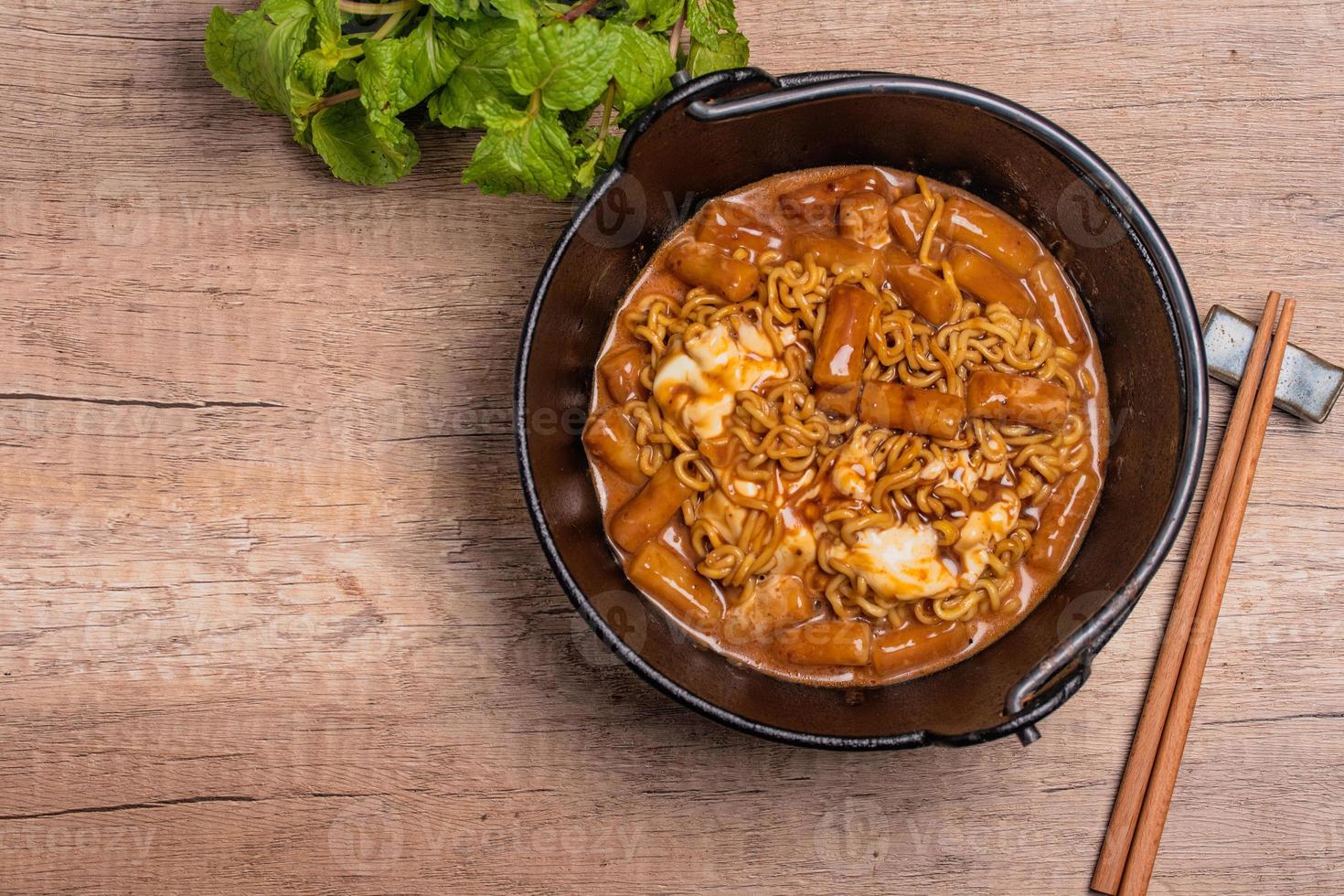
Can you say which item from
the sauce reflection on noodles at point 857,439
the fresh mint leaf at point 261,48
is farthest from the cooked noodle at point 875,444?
the fresh mint leaf at point 261,48

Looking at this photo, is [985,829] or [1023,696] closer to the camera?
[1023,696]

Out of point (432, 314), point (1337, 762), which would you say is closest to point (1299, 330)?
point (1337, 762)

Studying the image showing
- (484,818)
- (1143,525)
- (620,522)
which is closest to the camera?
(1143,525)

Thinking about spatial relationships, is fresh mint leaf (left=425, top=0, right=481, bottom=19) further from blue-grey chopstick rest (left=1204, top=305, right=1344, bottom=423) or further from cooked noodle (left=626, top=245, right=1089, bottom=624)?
blue-grey chopstick rest (left=1204, top=305, right=1344, bottom=423)

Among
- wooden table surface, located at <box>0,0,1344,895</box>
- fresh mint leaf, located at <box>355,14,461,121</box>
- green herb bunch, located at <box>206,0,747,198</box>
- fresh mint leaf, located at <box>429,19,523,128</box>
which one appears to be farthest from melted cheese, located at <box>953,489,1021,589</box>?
fresh mint leaf, located at <box>355,14,461,121</box>

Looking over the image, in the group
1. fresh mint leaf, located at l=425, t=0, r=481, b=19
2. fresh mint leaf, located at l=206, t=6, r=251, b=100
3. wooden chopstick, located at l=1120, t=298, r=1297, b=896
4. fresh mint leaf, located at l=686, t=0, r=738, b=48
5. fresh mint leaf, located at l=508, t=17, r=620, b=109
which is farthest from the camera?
wooden chopstick, located at l=1120, t=298, r=1297, b=896

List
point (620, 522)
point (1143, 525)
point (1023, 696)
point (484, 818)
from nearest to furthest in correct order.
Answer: point (1023, 696) → point (1143, 525) → point (620, 522) → point (484, 818)

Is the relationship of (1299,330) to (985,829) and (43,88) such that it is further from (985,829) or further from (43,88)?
(43,88)
